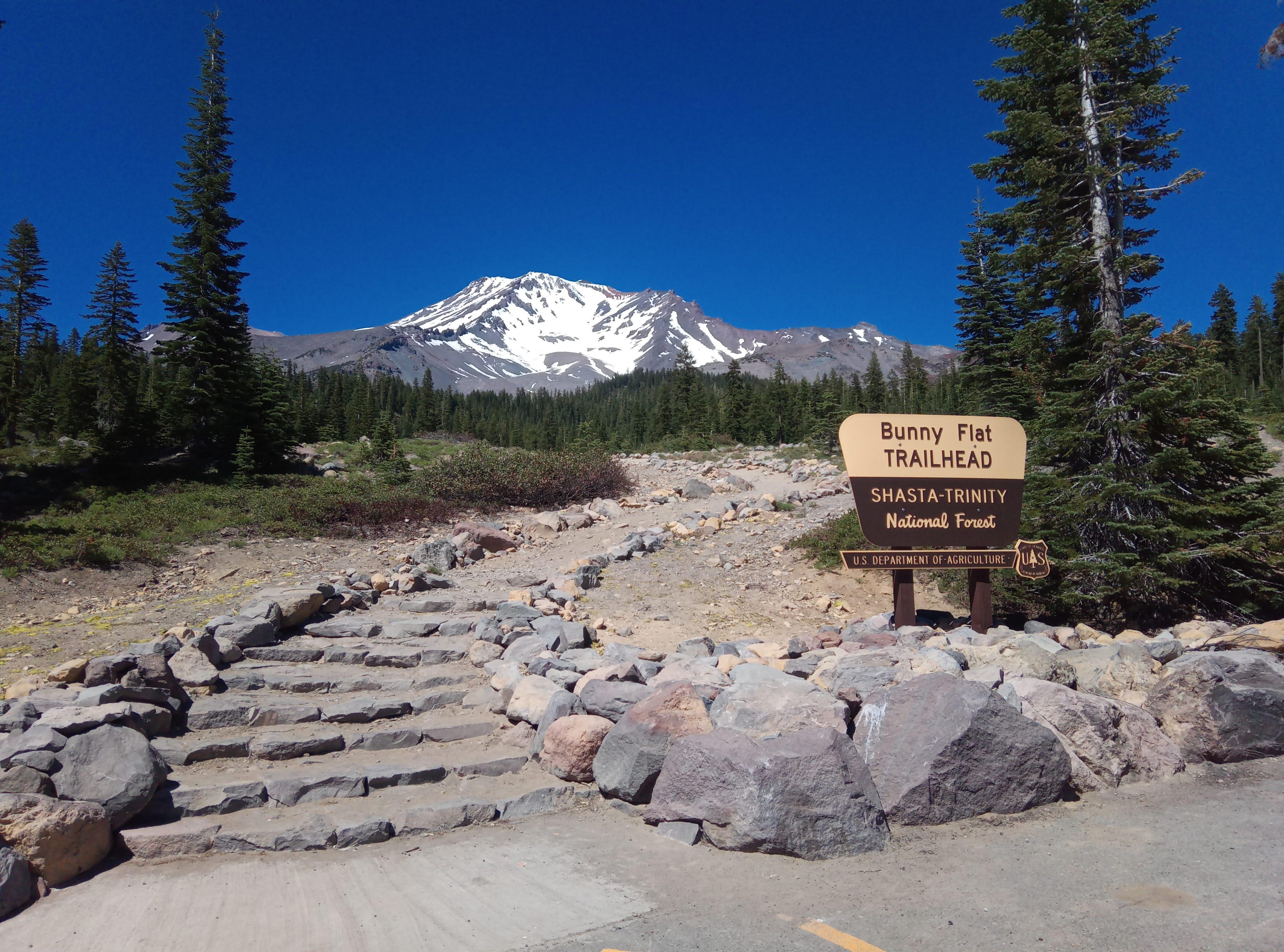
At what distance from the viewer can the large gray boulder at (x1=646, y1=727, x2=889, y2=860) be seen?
14.8 feet

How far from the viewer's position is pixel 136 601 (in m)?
11.2

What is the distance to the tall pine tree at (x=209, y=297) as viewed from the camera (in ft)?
80.7

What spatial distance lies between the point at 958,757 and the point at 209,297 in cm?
2921

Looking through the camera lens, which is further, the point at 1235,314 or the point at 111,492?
the point at 1235,314

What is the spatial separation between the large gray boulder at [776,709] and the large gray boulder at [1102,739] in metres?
1.62

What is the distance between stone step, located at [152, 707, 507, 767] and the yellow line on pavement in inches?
144

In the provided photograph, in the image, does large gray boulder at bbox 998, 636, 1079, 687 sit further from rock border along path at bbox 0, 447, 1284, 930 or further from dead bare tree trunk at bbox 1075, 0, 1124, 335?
dead bare tree trunk at bbox 1075, 0, 1124, 335

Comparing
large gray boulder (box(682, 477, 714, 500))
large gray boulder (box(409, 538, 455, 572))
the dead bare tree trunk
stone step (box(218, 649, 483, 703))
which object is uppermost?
the dead bare tree trunk

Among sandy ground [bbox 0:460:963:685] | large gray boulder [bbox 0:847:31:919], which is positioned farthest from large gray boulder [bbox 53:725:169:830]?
sandy ground [bbox 0:460:963:685]

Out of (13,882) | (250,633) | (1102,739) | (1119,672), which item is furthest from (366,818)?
(1119,672)

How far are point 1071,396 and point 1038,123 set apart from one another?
4292 millimetres

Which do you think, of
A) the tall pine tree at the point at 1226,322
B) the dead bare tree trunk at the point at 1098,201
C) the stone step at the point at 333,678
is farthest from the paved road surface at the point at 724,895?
the tall pine tree at the point at 1226,322

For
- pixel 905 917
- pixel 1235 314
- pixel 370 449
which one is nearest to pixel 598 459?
pixel 370 449

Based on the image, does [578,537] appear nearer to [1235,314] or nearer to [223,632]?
[223,632]
